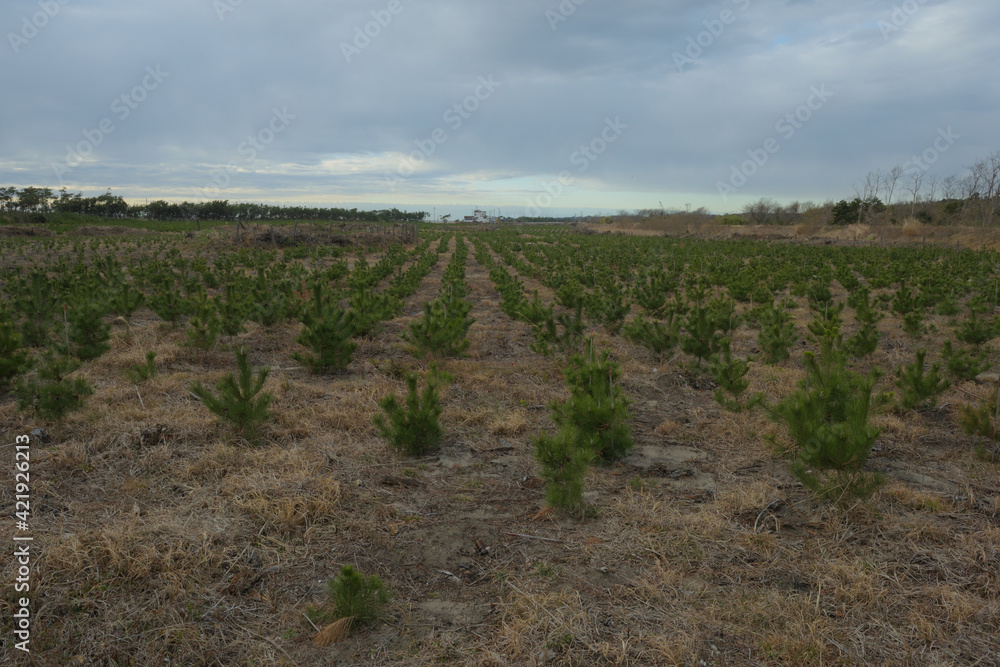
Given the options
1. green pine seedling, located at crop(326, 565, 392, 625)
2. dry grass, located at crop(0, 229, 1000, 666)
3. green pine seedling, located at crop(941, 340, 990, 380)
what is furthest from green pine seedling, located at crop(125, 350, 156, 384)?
green pine seedling, located at crop(941, 340, 990, 380)

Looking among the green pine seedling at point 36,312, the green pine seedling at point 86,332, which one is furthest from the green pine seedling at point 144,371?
the green pine seedling at point 36,312

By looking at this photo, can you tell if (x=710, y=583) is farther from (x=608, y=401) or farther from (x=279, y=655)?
(x=279, y=655)

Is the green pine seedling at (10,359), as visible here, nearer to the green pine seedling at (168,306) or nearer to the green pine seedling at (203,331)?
the green pine seedling at (203,331)

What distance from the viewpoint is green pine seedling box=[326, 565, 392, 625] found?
2.86 m

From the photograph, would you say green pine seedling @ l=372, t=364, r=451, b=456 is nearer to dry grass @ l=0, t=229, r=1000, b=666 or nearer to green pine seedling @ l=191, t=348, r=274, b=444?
dry grass @ l=0, t=229, r=1000, b=666

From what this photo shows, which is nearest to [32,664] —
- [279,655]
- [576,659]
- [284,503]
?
[279,655]

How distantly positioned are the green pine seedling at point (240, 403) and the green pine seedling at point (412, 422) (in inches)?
43.3

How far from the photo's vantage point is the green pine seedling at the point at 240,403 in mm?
5004

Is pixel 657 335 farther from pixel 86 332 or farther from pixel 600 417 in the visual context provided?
pixel 86 332

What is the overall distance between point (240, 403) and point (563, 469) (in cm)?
303

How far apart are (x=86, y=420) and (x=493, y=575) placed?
4.47 m

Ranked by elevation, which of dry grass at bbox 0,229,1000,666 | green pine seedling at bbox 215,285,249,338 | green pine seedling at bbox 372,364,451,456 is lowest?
dry grass at bbox 0,229,1000,666

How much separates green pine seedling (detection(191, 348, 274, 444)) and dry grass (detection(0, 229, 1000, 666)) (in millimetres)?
154

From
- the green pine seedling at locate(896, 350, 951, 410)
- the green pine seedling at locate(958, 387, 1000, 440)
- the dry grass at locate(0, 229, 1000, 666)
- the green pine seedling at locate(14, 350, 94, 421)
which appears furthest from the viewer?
the green pine seedling at locate(896, 350, 951, 410)
